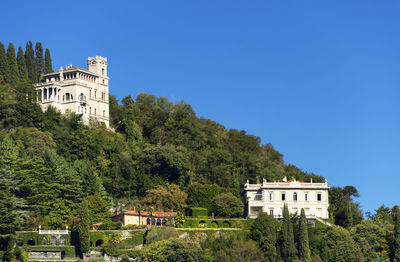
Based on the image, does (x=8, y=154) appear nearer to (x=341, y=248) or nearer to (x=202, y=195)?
(x=202, y=195)

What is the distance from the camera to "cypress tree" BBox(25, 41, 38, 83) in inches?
4850

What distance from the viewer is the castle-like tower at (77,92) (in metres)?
→ 116

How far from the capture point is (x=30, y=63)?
124938mm

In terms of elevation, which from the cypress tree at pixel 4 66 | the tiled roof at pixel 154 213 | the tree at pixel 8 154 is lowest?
the tiled roof at pixel 154 213

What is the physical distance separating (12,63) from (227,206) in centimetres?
4274

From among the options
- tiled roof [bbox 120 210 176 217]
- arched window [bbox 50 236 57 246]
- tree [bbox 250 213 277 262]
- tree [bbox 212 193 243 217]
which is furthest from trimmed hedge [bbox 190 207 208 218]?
arched window [bbox 50 236 57 246]

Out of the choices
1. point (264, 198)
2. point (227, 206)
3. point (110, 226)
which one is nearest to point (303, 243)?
point (227, 206)

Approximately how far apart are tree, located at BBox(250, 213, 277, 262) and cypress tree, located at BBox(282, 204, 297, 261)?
1.10 m

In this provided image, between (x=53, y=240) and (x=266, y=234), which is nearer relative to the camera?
(x=266, y=234)

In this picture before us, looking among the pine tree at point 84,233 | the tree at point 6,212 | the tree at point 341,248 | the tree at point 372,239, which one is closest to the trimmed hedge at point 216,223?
the tree at point 341,248

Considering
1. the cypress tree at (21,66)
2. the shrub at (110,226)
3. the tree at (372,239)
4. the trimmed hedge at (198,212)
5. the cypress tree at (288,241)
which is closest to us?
the cypress tree at (288,241)

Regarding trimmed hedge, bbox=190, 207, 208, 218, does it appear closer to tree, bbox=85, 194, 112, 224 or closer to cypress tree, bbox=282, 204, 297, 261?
→ tree, bbox=85, 194, 112, 224

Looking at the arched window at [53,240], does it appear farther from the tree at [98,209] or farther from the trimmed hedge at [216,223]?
the trimmed hedge at [216,223]

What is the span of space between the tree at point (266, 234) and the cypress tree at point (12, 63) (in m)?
47.3
